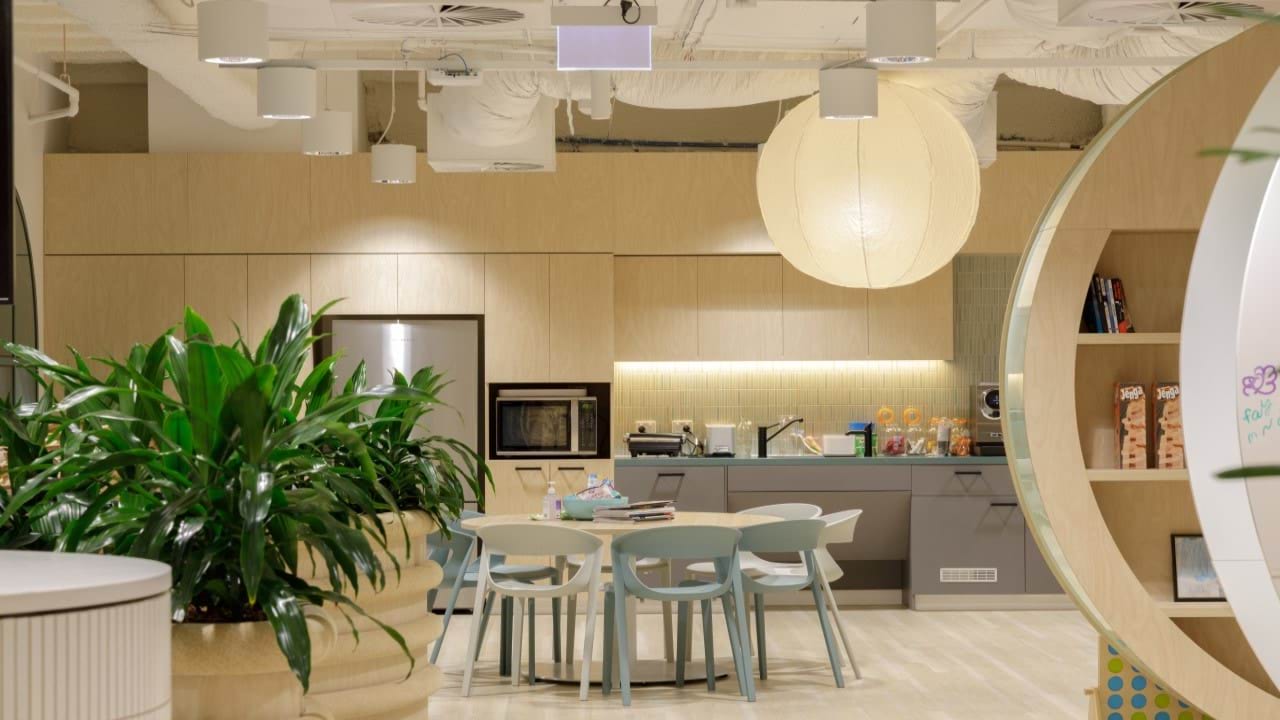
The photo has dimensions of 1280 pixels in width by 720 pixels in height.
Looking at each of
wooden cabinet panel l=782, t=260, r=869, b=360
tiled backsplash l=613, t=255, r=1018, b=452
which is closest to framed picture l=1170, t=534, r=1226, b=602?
wooden cabinet panel l=782, t=260, r=869, b=360

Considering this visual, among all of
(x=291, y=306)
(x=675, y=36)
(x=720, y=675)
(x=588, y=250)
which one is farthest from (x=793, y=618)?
(x=291, y=306)

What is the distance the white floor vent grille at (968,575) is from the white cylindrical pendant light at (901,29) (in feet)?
14.9

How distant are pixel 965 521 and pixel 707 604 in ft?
9.66

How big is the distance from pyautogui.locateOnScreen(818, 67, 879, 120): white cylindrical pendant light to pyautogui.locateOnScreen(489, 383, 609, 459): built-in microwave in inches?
149

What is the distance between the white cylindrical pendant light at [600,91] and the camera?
22.6 feet

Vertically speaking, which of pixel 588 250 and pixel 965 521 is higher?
pixel 588 250

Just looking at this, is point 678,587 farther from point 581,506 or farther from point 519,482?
point 519,482

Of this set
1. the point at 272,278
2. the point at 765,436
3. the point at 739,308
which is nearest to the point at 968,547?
the point at 765,436

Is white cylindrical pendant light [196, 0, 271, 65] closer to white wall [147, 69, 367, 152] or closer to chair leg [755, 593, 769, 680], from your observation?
chair leg [755, 593, 769, 680]

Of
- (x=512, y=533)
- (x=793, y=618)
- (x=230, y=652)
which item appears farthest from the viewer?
(x=793, y=618)

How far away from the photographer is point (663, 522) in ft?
22.1

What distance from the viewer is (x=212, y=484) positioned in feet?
8.41

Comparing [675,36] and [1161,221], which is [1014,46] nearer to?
[675,36]

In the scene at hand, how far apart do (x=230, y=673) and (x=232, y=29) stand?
3354mm
